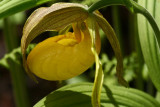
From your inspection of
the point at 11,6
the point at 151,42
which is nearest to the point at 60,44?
the point at 11,6

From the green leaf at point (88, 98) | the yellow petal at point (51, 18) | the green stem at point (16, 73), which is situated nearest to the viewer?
the yellow petal at point (51, 18)

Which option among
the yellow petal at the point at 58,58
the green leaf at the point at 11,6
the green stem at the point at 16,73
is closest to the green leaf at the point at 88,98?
the yellow petal at the point at 58,58

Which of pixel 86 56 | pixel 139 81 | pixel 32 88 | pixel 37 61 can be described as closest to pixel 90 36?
pixel 86 56

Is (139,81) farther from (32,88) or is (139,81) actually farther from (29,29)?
(32,88)

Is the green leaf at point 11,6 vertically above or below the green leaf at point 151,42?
above

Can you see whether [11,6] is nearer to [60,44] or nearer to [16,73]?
[60,44]

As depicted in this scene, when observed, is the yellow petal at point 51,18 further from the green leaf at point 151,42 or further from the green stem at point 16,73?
the green stem at point 16,73
